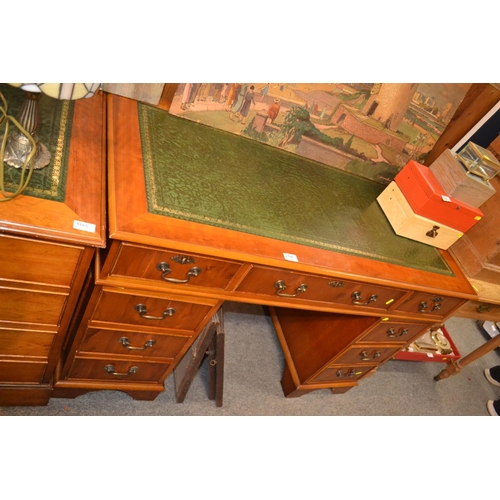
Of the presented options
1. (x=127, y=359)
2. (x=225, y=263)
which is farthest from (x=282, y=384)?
(x=225, y=263)

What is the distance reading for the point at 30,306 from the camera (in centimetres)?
132

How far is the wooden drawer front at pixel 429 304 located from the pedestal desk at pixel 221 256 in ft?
0.03

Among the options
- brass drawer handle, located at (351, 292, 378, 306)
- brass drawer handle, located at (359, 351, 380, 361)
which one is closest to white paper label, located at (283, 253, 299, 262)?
brass drawer handle, located at (351, 292, 378, 306)

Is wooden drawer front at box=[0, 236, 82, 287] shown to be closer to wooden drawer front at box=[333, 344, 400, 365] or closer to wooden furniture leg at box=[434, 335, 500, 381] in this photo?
wooden drawer front at box=[333, 344, 400, 365]

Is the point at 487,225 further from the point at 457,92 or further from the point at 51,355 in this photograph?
the point at 51,355

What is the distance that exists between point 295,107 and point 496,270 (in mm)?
1330

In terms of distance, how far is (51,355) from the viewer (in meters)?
1.50

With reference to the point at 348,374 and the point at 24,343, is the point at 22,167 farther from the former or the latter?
the point at 348,374

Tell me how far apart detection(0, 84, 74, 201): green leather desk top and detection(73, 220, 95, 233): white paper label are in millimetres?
97

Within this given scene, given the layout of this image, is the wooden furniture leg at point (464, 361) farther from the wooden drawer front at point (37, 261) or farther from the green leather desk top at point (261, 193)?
the wooden drawer front at point (37, 261)

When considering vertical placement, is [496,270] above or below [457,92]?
below

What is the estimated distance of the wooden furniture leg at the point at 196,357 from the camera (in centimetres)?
179

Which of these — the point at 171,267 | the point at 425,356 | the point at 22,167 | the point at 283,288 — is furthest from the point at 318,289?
the point at 425,356

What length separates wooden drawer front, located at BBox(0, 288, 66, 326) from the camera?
127 cm
